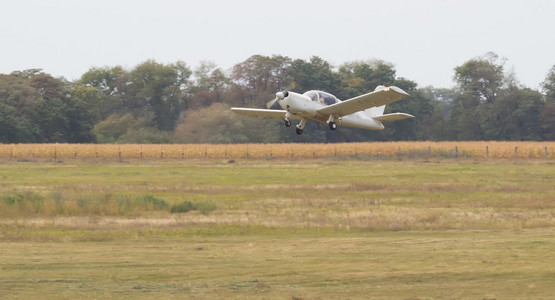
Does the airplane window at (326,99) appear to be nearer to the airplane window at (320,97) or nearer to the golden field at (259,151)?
the airplane window at (320,97)

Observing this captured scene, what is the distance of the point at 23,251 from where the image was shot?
64.6 ft

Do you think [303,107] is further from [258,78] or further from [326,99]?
[258,78]

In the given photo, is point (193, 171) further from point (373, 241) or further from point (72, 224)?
point (373, 241)

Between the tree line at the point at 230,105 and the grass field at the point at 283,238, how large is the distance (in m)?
36.6

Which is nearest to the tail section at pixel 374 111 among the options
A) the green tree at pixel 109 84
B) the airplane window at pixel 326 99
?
the airplane window at pixel 326 99

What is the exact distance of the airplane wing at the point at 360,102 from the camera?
31694 mm

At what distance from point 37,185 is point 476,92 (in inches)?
2749

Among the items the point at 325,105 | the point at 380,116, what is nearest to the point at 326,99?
the point at 325,105

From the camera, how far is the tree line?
83.1 meters

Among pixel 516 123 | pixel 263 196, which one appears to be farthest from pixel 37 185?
pixel 516 123

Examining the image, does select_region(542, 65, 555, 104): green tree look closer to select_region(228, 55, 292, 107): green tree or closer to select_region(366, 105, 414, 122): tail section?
select_region(228, 55, 292, 107): green tree

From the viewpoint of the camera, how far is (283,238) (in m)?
22.7

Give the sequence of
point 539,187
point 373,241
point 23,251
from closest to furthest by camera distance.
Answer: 1. point 23,251
2. point 373,241
3. point 539,187

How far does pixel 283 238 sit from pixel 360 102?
1109 cm
